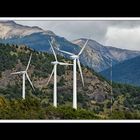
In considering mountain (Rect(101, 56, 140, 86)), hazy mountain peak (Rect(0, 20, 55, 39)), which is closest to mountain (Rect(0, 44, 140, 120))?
mountain (Rect(101, 56, 140, 86))

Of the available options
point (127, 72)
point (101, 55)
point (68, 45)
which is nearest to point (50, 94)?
point (68, 45)

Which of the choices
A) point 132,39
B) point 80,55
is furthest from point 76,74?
point 132,39

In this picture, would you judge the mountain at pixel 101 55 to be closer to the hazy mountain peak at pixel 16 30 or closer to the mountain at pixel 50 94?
the mountain at pixel 50 94

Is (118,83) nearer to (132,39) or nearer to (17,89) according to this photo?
(132,39)
